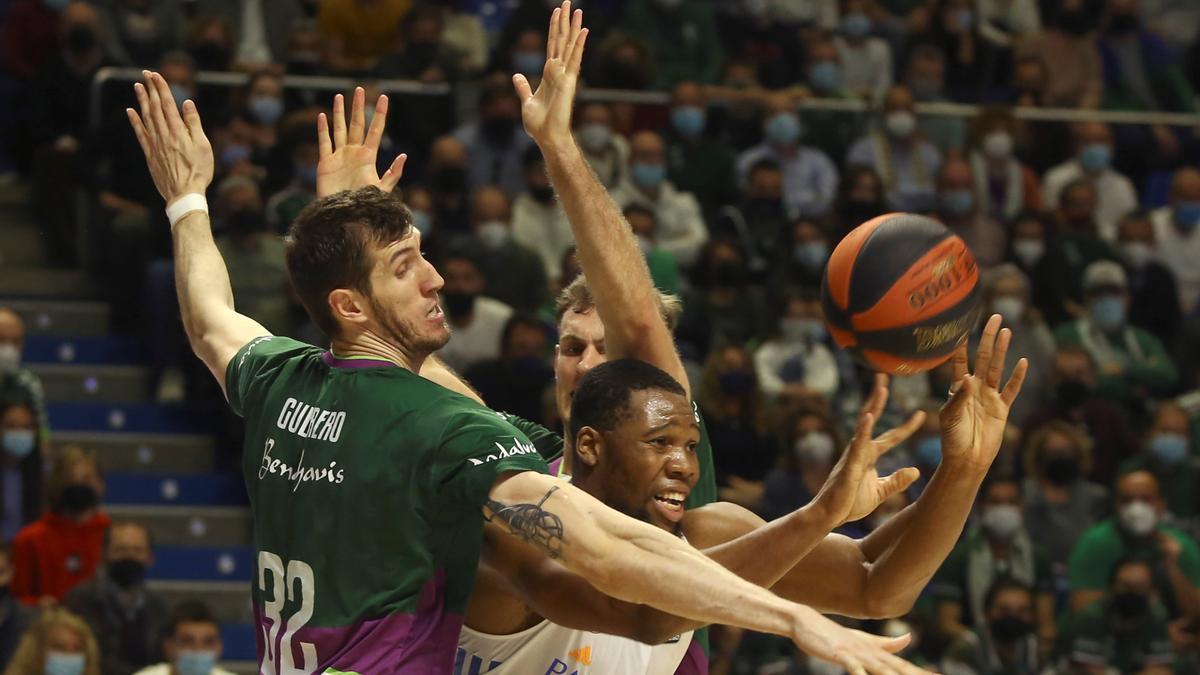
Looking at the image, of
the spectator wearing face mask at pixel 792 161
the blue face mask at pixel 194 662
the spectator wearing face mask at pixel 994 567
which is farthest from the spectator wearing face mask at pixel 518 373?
the spectator wearing face mask at pixel 792 161

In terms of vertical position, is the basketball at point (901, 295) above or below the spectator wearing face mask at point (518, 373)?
above

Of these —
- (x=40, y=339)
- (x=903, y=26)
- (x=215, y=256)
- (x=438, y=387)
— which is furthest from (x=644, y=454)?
(x=903, y=26)

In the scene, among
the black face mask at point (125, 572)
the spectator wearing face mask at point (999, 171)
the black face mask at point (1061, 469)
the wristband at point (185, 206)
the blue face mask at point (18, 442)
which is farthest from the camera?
the spectator wearing face mask at point (999, 171)

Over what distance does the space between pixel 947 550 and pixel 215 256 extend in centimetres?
227

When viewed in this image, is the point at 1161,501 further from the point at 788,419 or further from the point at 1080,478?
the point at 788,419

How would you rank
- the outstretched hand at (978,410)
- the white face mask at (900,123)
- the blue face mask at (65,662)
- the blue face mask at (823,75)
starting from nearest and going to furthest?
the outstretched hand at (978,410)
the blue face mask at (65,662)
the white face mask at (900,123)
the blue face mask at (823,75)

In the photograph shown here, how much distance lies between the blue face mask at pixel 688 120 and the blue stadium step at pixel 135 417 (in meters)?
4.32

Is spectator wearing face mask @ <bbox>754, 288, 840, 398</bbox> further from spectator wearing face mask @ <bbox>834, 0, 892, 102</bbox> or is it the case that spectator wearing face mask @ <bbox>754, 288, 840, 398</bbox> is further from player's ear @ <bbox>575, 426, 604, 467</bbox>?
player's ear @ <bbox>575, 426, 604, 467</bbox>

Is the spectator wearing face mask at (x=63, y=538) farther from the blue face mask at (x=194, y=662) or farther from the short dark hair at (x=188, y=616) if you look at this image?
the blue face mask at (x=194, y=662)

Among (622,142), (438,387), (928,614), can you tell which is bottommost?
(928,614)

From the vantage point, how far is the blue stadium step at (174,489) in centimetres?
1262

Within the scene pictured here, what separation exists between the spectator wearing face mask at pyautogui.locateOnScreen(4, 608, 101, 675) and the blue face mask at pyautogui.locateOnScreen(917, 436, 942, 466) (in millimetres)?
5360

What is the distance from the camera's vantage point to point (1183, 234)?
15227 millimetres

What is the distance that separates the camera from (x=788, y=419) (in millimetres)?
11906
